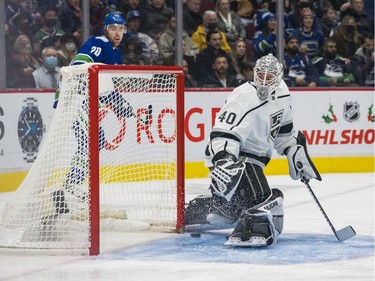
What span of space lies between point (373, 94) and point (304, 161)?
430 centimetres

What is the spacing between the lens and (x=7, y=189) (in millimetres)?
7723

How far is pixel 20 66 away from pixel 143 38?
1384mm

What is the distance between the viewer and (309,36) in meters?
10.3

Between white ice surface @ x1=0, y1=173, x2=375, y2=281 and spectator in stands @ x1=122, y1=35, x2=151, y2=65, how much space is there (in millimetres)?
3309

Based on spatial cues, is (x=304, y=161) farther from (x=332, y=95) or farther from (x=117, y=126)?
(x=332, y=95)

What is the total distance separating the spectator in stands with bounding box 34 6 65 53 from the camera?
27.9 feet

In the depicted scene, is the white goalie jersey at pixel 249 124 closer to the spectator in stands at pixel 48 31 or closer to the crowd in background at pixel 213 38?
the crowd in background at pixel 213 38

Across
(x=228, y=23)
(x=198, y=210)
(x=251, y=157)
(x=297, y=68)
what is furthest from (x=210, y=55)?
(x=251, y=157)

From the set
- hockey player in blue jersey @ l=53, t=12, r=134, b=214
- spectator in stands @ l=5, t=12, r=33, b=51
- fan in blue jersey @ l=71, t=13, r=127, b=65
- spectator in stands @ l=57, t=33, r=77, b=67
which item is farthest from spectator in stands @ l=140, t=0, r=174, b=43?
fan in blue jersey @ l=71, t=13, r=127, b=65

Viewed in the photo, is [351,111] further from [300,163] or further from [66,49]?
[300,163]

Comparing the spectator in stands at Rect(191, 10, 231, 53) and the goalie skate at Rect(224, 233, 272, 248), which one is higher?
the spectator in stands at Rect(191, 10, 231, 53)

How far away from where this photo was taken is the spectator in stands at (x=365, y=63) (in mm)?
10422

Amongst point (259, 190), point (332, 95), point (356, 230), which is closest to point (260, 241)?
point (259, 190)

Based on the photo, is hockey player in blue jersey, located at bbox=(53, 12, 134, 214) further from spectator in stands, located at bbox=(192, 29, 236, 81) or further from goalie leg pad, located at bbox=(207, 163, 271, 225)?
spectator in stands, located at bbox=(192, 29, 236, 81)
